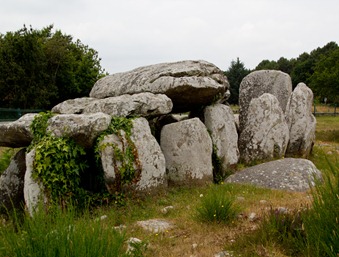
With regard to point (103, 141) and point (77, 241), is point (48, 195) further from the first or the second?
point (77, 241)

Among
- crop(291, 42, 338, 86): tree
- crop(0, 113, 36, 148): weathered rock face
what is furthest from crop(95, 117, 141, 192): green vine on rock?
crop(291, 42, 338, 86): tree

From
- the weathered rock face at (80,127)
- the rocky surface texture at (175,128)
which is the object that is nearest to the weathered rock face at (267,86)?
the rocky surface texture at (175,128)

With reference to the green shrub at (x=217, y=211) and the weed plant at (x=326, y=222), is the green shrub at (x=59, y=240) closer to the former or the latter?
the weed plant at (x=326, y=222)

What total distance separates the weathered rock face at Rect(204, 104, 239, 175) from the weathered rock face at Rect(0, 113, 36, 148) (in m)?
4.95

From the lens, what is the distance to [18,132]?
8.72m

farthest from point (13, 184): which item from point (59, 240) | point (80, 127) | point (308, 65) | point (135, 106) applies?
point (308, 65)

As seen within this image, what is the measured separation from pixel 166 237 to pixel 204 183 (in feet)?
12.8

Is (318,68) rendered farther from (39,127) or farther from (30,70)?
(39,127)

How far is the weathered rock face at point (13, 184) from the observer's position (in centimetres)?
915

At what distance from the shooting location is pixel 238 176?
10078mm

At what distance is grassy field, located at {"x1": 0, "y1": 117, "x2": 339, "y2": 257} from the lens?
11.8 feet

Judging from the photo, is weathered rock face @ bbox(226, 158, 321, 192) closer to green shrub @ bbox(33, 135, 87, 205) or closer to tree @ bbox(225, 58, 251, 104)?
green shrub @ bbox(33, 135, 87, 205)

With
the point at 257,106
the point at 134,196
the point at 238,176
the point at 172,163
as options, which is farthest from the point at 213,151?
the point at 134,196

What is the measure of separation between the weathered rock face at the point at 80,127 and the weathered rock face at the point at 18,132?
788mm
